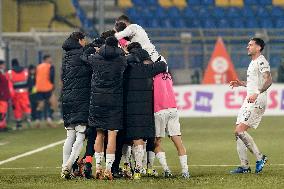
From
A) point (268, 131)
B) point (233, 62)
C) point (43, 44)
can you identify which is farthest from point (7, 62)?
point (268, 131)

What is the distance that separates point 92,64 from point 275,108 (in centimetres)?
2064

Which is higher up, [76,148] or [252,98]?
[252,98]

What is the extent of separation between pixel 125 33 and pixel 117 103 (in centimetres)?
105

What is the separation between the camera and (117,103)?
15.2m

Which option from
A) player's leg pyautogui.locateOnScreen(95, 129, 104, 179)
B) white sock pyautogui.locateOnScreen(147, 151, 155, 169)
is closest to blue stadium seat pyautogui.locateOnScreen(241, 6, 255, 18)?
white sock pyautogui.locateOnScreen(147, 151, 155, 169)

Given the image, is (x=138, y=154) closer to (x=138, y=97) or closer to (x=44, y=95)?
(x=138, y=97)

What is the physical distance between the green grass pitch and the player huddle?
0.45 metres

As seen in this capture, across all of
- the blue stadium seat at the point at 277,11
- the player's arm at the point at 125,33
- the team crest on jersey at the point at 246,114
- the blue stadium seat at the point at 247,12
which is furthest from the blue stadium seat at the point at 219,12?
the player's arm at the point at 125,33

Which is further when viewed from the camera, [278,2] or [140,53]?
[278,2]

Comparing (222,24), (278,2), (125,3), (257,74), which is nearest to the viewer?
(257,74)

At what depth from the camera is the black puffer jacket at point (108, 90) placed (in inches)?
597

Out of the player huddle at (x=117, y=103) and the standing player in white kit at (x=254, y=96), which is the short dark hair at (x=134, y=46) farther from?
the standing player in white kit at (x=254, y=96)

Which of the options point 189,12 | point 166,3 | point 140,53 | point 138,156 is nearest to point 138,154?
point 138,156

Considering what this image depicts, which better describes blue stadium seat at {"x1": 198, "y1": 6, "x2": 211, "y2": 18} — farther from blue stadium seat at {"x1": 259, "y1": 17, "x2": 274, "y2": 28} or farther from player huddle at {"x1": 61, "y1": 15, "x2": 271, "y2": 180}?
player huddle at {"x1": 61, "y1": 15, "x2": 271, "y2": 180}
